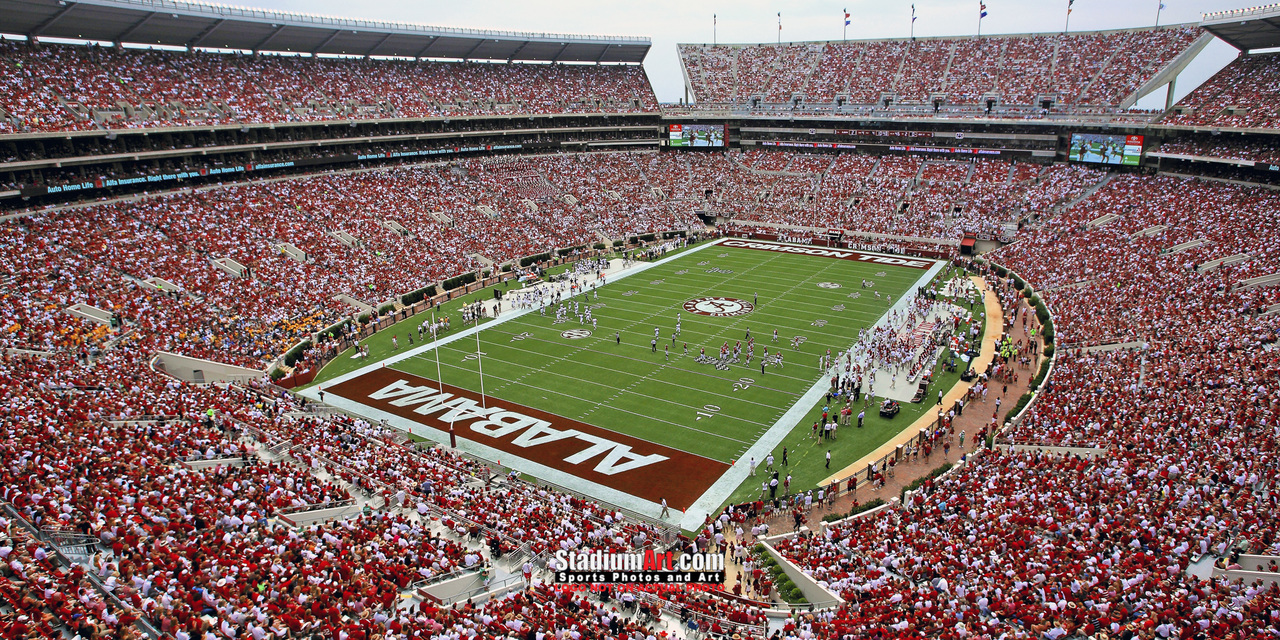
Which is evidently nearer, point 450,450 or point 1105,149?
point 450,450

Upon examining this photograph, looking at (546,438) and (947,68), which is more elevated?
(947,68)

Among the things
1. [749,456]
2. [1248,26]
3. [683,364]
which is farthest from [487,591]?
[1248,26]

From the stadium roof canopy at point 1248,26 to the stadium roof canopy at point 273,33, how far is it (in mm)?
43835

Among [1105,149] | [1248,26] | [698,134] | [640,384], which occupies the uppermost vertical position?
[1248,26]

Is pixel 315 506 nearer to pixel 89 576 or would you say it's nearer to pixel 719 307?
pixel 89 576

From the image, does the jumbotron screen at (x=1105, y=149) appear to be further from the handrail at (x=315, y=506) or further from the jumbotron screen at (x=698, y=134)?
the handrail at (x=315, y=506)

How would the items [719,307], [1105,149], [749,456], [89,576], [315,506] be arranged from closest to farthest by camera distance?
[89,576] → [315,506] → [749,456] → [719,307] → [1105,149]

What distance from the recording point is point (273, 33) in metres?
46.3

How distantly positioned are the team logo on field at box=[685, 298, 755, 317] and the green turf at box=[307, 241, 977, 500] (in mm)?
601

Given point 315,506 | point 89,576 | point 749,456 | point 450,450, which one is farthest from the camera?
point 450,450

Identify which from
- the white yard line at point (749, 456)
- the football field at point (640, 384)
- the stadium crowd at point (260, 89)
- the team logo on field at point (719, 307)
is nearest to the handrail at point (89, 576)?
the football field at point (640, 384)

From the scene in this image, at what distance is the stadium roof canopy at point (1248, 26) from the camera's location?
3769 centimetres

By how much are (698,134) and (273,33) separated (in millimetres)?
35604

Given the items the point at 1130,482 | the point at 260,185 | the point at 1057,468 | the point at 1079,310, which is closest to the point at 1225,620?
the point at 1130,482
